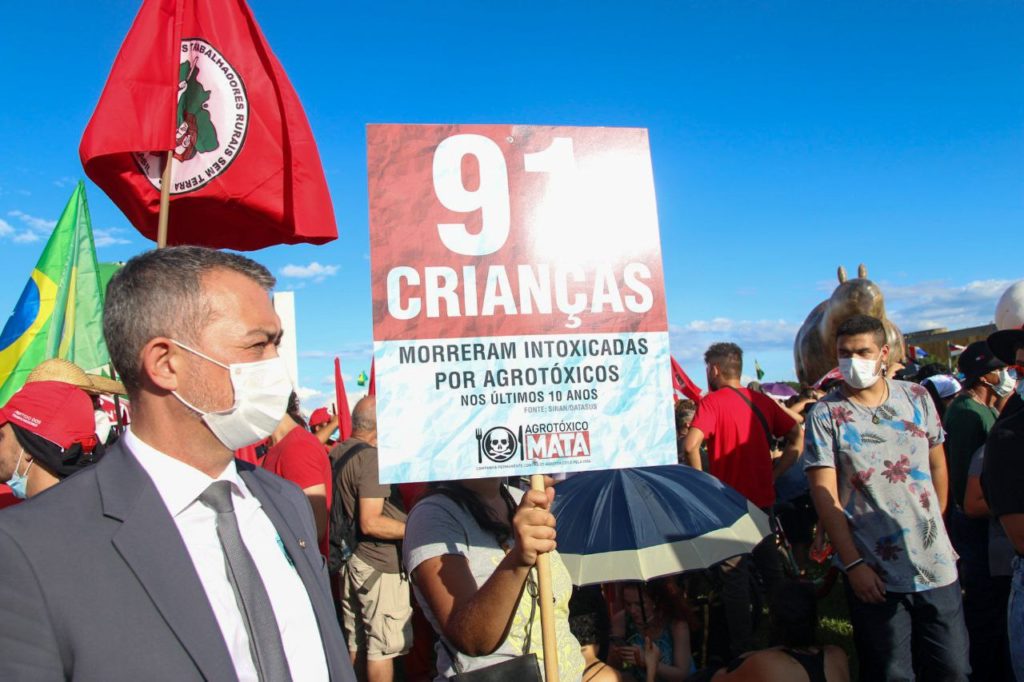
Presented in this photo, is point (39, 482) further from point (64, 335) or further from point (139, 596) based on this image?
point (64, 335)

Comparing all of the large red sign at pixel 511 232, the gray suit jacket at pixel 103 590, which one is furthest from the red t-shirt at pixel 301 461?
the gray suit jacket at pixel 103 590

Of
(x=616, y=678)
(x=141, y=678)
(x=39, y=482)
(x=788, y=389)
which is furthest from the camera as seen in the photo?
(x=788, y=389)

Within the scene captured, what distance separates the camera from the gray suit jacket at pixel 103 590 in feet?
4.17

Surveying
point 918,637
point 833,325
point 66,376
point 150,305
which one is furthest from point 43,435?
point 833,325

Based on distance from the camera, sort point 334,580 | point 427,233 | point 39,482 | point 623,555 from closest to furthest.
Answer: point 427,233 → point 39,482 → point 623,555 → point 334,580

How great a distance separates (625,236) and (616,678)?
2135 millimetres

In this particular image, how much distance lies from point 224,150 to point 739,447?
4.10 metres

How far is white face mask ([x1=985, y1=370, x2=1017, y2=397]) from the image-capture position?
4789mm

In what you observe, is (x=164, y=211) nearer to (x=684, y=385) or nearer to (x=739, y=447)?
(x=739, y=447)

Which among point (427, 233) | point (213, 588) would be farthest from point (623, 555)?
point (213, 588)

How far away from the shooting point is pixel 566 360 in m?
2.24

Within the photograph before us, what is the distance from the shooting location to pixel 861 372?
11.8ft

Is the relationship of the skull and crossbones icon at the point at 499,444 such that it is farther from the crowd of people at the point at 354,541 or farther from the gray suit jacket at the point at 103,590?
the gray suit jacket at the point at 103,590

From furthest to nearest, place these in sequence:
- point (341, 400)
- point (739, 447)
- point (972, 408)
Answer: point (341, 400)
point (739, 447)
point (972, 408)
